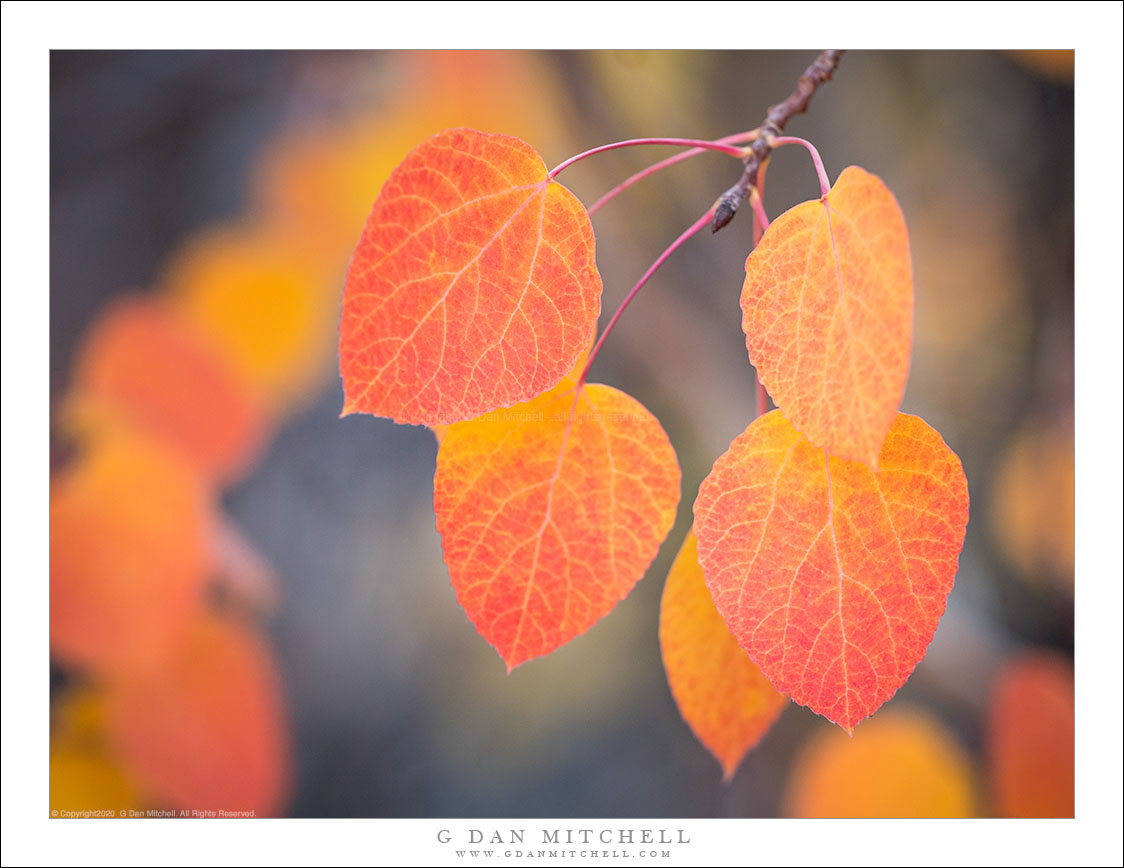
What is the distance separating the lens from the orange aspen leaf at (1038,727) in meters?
0.97

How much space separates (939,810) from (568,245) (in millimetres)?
882

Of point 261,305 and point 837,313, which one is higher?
point 261,305

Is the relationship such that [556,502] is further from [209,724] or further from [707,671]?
[209,724]

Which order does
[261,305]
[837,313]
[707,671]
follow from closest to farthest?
[837,313], [707,671], [261,305]

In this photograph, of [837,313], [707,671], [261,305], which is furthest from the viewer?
[261,305]

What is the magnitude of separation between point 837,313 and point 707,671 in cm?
38

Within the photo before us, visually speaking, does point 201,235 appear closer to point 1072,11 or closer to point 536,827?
point 536,827

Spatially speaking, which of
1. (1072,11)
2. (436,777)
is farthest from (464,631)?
(1072,11)

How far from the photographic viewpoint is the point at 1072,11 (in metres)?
0.95

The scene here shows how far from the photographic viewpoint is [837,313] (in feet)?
1.91

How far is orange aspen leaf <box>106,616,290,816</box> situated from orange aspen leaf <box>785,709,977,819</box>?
0.67 meters

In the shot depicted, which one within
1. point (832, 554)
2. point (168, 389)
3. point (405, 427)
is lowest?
point (832, 554)

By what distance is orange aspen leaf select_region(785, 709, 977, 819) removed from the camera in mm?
986

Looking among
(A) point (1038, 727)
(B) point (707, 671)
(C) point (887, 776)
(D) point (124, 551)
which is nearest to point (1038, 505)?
(A) point (1038, 727)
